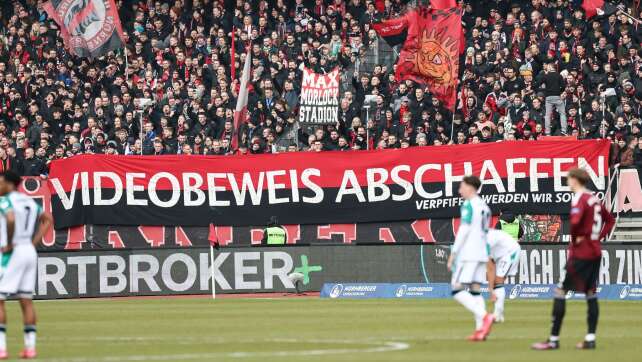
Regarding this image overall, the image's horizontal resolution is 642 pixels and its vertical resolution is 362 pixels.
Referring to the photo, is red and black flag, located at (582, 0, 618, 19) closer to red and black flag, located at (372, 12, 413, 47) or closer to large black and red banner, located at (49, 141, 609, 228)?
red and black flag, located at (372, 12, 413, 47)

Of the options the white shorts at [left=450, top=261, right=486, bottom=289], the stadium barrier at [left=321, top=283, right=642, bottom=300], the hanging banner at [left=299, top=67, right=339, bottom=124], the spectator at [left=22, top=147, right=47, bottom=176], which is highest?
the hanging banner at [left=299, top=67, right=339, bottom=124]

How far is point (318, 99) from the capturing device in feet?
114

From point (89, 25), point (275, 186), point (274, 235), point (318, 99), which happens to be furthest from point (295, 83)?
point (274, 235)

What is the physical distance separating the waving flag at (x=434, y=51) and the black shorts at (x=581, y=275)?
17.1 metres

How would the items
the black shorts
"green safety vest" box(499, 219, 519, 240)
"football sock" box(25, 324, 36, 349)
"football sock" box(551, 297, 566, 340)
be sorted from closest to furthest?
"football sock" box(25, 324, 36, 349)
"football sock" box(551, 297, 566, 340)
the black shorts
"green safety vest" box(499, 219, 519, 240)

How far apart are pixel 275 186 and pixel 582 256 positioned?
18.4 meters

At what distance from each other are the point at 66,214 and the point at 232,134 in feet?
16.5

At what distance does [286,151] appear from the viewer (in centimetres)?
3631

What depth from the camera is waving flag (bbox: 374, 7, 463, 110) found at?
3359cm

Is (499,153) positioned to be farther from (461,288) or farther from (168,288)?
(461,288)

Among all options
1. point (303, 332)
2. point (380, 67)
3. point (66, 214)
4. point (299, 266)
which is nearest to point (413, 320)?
point (303, 332)

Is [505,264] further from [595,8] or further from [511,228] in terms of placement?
[595,8]

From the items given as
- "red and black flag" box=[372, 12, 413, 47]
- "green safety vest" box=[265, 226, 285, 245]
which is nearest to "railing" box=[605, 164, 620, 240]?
"red and black flag" box=[372, 12, 413, 47]

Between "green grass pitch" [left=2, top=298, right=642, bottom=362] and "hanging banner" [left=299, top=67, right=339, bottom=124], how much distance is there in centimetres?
670
